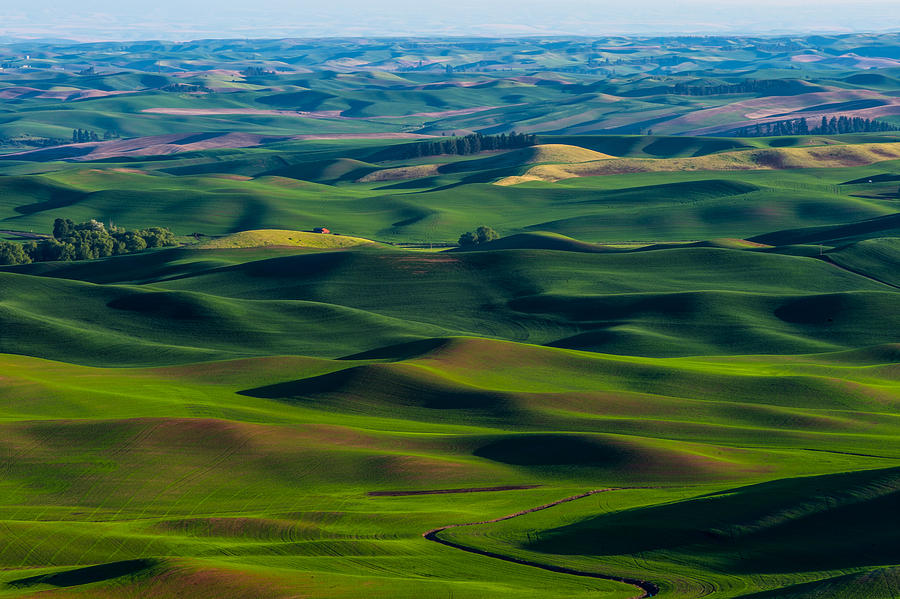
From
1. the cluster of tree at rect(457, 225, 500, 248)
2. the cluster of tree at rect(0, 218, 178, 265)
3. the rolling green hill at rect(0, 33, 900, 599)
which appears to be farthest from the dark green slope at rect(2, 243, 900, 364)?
the cluster of tree at rect(457, 225, 500, 248)

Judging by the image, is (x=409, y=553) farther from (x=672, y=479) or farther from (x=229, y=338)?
(x=229, y=338)

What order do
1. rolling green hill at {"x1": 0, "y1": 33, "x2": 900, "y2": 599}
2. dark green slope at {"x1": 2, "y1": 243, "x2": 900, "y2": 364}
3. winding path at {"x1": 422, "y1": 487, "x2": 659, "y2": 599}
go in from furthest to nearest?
dark green slope at {"x1": 2, "y1": 243, "x2": 900, "y2": 364} < rolling green hill at {"x1": 0, "y1": 33, "x2": 900, "y2": 599} < winding path at {"x1": 422, "y1": 487, "x2": 659, "y2": 599}

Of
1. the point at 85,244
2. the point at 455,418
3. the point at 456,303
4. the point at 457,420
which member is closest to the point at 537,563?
the point at 457,420

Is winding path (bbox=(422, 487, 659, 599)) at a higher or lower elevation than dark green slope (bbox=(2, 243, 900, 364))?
higher

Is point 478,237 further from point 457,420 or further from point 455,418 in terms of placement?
point 457,420

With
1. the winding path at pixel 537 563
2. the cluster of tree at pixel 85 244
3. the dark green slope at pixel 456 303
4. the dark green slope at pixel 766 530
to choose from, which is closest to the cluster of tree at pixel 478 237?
the dark green slope at pixel 456 303

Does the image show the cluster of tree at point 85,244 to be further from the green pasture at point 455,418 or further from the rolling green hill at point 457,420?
the green pasture at point 455,418

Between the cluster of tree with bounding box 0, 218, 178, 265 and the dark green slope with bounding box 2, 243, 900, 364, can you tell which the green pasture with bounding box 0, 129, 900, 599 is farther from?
the cluster of tree with bounding box 0, 218, 178, 265

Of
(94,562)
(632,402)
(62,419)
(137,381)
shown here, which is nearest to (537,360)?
(632,402)
